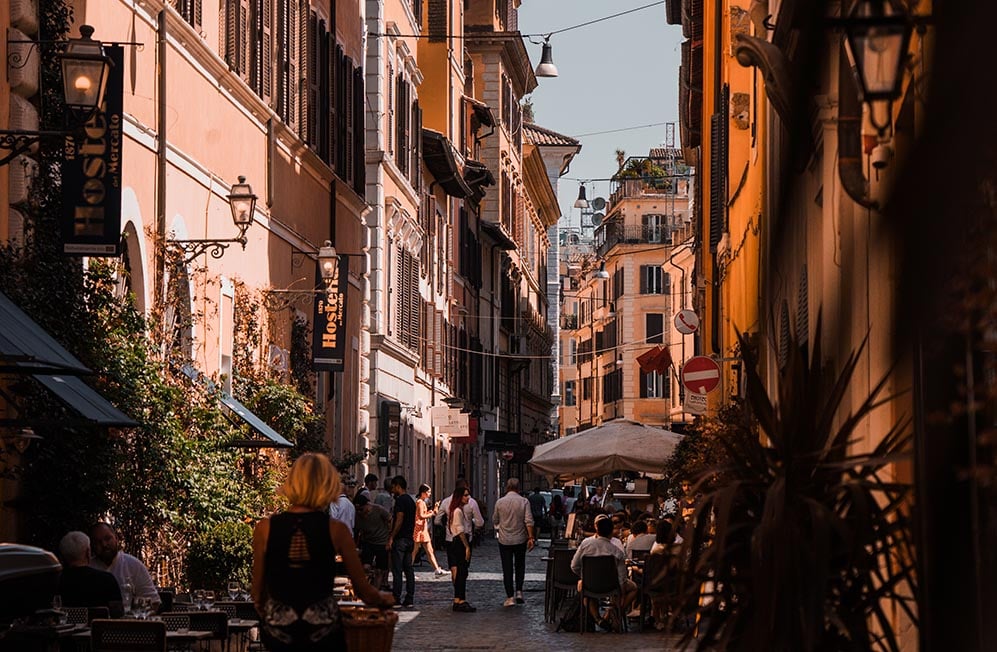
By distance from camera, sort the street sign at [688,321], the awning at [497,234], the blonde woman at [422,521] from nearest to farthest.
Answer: the blonde woman at [422,521]
the street sign at [688,321]
the awning at [497,234]

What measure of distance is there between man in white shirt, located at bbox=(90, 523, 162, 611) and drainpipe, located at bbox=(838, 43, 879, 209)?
20.9ft

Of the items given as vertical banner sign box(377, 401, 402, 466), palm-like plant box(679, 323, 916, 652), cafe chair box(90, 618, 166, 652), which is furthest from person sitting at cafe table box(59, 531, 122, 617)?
vertical banner sign box(377, 401, 402, 466)

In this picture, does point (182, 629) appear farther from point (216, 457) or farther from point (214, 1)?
point (214, 1)

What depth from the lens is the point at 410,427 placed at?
1597 inches

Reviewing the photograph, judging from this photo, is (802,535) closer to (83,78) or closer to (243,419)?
(83,78)

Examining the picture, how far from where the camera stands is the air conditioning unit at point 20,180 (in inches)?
539

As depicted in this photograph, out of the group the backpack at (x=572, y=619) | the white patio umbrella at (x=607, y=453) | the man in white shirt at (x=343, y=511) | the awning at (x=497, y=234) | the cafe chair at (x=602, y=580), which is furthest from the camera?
the awning at (x=497, y=234)

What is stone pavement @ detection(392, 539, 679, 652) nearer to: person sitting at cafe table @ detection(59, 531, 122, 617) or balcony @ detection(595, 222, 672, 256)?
person sitting at cafe table @ detection(59, 531, 122, 617)

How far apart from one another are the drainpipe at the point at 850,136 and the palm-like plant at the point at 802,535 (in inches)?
36.0

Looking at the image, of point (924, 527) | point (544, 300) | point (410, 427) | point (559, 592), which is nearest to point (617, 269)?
point (544, 300)

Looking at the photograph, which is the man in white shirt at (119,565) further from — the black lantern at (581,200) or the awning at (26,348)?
the black lantern at (581,200)

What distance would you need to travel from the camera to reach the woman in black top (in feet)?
26.8

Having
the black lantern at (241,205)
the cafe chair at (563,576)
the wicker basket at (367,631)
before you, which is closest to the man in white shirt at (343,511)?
the cafe chair at (563,576)

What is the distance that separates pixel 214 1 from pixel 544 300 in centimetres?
6761
